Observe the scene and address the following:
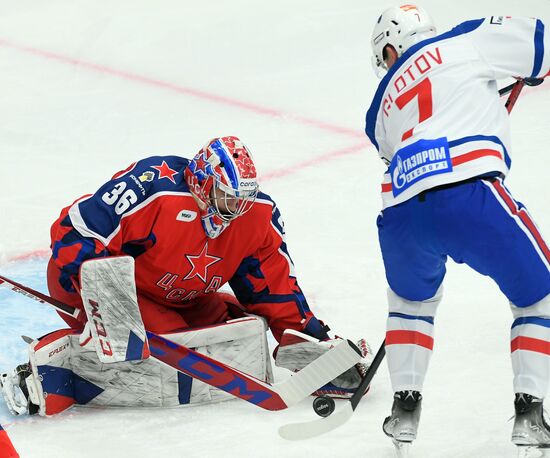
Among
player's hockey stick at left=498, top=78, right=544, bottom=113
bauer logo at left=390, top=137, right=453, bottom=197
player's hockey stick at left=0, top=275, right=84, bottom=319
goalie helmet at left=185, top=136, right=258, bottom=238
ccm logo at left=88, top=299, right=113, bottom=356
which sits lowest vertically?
ccm logo at left=88, top=299, right=113, bottom=356

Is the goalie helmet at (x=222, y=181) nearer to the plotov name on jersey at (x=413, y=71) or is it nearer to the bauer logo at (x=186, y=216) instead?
the bauer logo at (x=186, y=216)

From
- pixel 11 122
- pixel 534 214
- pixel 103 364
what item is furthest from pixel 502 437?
pixel 11 122

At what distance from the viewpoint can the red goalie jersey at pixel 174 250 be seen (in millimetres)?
3471

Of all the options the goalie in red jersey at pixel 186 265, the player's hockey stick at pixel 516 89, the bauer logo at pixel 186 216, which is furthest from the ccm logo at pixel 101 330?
the player's hockey stick at pixel 516 89

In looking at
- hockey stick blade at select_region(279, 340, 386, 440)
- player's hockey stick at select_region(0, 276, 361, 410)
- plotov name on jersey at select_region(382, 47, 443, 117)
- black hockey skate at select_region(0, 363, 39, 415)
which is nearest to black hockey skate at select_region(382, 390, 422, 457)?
hockey stick blade at select_region(279, 340, 386, 440)

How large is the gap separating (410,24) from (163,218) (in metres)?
0.94

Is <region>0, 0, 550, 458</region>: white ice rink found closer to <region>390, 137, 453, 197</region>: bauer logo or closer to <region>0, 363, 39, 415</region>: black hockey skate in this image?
<region>0, 363, 39, 415</region>: black hockey skate

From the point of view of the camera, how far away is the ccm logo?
333cm

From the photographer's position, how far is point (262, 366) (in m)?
3.63

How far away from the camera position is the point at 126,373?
3.52 metres

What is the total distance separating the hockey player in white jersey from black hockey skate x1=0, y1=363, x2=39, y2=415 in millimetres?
1129

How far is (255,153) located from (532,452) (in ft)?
9.62

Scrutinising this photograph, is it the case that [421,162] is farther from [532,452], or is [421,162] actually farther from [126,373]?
[126,373]

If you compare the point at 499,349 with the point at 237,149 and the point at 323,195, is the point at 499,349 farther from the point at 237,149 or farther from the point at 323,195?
the point at 323,195
